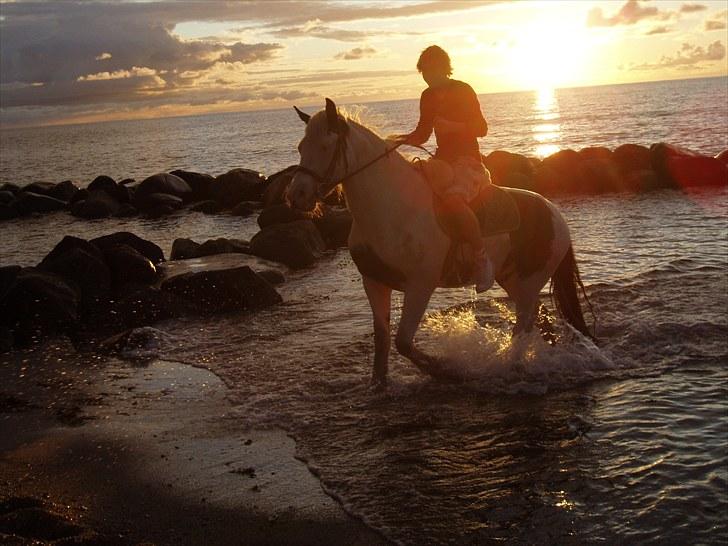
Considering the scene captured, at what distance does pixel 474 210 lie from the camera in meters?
7.52

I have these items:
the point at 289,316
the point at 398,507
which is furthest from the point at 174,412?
the point at 289,316

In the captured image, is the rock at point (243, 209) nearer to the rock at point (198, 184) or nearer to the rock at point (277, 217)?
the rock at point (198, 184)

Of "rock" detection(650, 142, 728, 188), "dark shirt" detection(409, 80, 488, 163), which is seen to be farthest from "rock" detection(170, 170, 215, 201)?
"dark shirt" detection(409, 80, 488, 163)

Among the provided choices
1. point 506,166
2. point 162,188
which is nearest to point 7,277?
point 506,166

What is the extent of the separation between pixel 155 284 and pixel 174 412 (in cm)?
660

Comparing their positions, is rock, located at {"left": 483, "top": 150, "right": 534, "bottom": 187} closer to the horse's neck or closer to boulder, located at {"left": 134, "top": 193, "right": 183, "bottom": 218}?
boulder, located at {"left": 134, "top": 193, "right": 183, "bottom": 218}

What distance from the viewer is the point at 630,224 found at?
56.9 ft

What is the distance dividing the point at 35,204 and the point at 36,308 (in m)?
21.9

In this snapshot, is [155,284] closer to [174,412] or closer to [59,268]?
[59,268]

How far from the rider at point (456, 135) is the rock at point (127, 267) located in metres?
8.03

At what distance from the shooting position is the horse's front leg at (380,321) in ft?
24.8

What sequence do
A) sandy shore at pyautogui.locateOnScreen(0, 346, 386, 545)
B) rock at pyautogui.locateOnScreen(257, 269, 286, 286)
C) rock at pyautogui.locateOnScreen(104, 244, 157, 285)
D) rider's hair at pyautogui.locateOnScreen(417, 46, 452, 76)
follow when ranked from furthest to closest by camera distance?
rock at pyautogui.locateOnScreen(104, 244, 157, 285) < rock at pyautogui.locateOnScreen(257, 269, 286, 286) < rider's hair at pyautogui.locateOnScreen(417, 46, 452, 76) < sandy shore at pyautogui.locateOnScreen(0, 346, 386, 545)

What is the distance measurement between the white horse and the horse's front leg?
10mm

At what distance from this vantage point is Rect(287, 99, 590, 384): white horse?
6.61 metres
